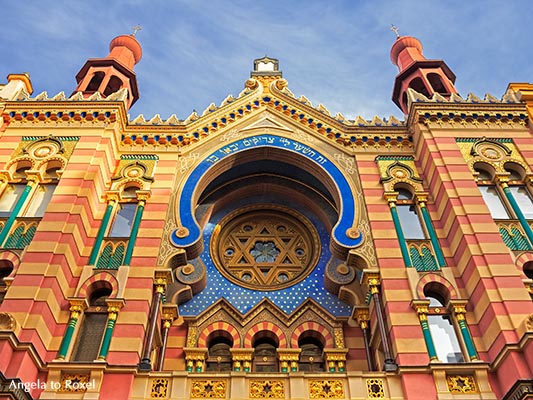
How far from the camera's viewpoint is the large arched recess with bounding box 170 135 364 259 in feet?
49.7

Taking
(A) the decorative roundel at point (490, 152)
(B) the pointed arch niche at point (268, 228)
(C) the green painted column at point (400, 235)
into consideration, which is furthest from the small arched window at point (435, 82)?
(C) the green painted column at point (400, 235)

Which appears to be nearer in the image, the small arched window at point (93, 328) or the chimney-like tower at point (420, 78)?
the small arched window at point (93, 328)

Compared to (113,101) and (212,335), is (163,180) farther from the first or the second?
(212,335)

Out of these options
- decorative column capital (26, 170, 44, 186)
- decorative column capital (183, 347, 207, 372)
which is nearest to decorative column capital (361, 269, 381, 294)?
decorative column capital (183, 347, 207, 372)

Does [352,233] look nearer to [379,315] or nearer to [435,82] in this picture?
[379,315]

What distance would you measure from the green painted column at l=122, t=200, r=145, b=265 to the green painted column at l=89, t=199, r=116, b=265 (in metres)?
0.75

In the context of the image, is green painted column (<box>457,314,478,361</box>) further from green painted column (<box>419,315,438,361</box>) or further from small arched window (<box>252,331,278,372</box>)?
small arched window (<box>252,331,278,372</box>)

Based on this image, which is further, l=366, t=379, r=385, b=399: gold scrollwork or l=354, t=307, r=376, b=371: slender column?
l=354, t=307, r=376, b=371: slender column

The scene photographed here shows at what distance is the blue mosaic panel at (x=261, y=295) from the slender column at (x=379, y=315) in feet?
6.21

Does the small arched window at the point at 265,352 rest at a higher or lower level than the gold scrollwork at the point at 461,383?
higher

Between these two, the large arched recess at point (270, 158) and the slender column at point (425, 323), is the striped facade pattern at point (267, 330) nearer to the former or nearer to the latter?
the large arched recess at point (270, 158)

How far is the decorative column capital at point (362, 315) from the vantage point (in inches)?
589

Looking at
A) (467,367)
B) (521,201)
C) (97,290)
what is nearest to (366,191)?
(521,201)

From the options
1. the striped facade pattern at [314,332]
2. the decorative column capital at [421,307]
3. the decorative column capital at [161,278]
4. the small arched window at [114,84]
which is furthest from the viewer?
the small arched window at [114,84]
